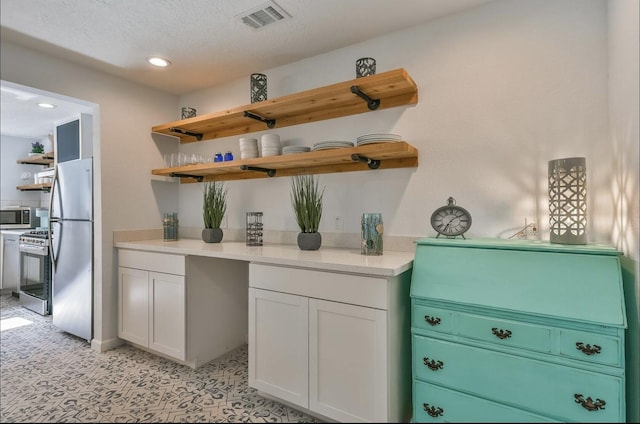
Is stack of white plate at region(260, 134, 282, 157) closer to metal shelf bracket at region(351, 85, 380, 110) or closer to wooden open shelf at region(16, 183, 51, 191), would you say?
metal shelf bracket at region(351, 85, 380, 110)

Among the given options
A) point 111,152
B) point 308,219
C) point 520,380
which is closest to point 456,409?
point 520,380

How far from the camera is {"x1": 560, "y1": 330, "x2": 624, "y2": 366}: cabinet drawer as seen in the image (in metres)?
1.16

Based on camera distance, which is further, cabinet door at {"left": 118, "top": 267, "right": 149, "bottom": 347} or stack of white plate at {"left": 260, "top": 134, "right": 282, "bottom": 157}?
cabinet door at {"left": 118, "top": 267, "right": 149, "bottom": 347}

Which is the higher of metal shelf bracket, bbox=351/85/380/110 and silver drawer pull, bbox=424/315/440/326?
metal shelf bracket, bbox=351/85/380/110

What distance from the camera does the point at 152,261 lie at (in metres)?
2.31

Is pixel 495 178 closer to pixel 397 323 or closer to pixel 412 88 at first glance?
pixel 412 88

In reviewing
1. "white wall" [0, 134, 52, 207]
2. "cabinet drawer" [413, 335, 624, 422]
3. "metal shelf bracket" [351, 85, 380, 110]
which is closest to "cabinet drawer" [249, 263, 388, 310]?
"cabinet drawer" [413, 335, 624, 422]

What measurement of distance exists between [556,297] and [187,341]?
2.06 meters

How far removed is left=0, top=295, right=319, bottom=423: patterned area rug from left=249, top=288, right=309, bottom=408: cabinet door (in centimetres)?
12

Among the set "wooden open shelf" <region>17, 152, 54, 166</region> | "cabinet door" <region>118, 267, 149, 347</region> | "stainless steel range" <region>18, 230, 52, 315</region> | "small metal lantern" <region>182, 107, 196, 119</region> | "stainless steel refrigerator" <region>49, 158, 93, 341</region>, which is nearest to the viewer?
"cabinet door" <region>118, 267, 149, 347</region>

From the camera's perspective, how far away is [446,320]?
1.42 meters

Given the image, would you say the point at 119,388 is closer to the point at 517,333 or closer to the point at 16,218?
the point at 517,333

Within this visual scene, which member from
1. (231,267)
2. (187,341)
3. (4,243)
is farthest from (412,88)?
(4,243)

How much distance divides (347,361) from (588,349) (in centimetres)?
93
